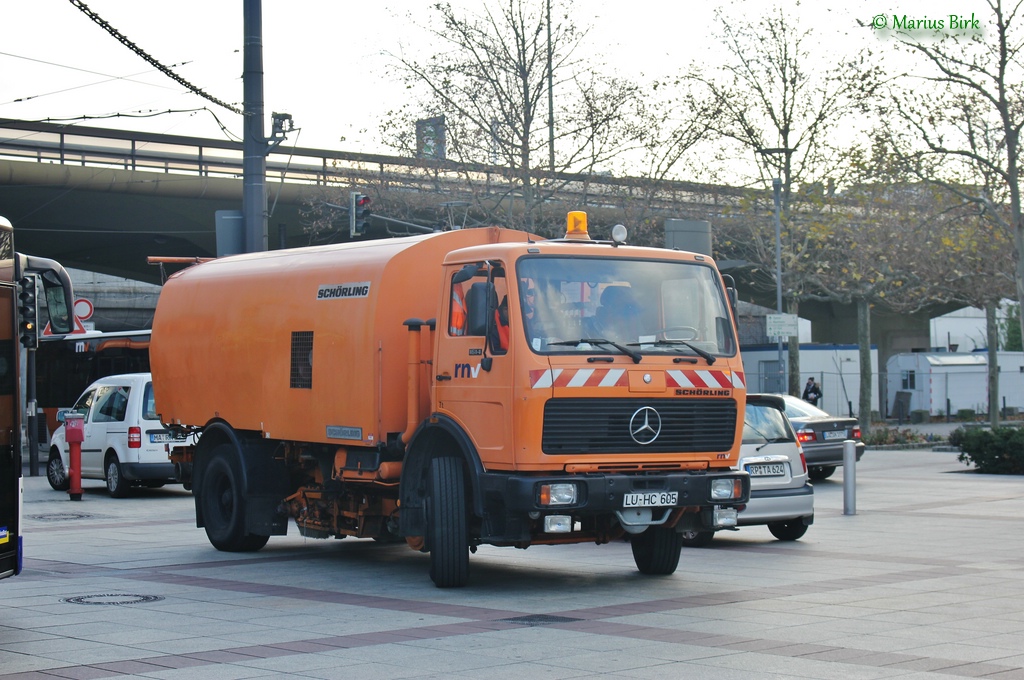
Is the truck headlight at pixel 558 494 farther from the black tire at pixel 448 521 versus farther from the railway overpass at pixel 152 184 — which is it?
the railway overpass at pixel 152 184

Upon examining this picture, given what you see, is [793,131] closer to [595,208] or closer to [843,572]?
[595,208]

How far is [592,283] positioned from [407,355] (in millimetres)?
1923

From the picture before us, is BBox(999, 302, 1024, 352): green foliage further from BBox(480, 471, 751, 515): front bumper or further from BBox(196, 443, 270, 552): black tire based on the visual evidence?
BBox(480, 471, 751, 515): front bumper

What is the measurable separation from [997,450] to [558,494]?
59.6 feet

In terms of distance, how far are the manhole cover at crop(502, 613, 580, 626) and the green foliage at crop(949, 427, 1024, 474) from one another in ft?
60.8

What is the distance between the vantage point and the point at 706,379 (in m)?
10.7

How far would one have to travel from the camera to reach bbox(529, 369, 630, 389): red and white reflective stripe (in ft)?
33.3

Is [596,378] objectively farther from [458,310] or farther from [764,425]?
[764,425]

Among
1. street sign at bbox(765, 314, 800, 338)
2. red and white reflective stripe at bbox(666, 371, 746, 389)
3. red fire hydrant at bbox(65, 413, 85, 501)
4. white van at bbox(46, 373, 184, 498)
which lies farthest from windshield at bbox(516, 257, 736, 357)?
street sign at bbox(765, 314, 800, 338)

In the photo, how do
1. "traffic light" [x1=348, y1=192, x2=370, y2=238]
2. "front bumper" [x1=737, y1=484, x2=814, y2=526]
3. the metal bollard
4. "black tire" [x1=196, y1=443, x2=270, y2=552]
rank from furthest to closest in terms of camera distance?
"traffic light" [x1=348, y1=192, x2=370, y2=238]
the metal bollard
"front bumper" [x1=737, y1=484, x2=814, y2=526]
"black tire" [x1=196, y1=443, x2=270, y2=552]

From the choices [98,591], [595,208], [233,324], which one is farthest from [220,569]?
[595,208]

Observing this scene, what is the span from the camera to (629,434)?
1045cm

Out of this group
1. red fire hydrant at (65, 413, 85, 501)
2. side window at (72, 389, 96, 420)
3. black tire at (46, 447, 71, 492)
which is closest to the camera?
red fire hydrant at (65, 413, 85, 501)

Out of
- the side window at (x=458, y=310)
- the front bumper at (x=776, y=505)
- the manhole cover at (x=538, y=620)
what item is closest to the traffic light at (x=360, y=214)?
the front bumper at (x=776, y=505)
